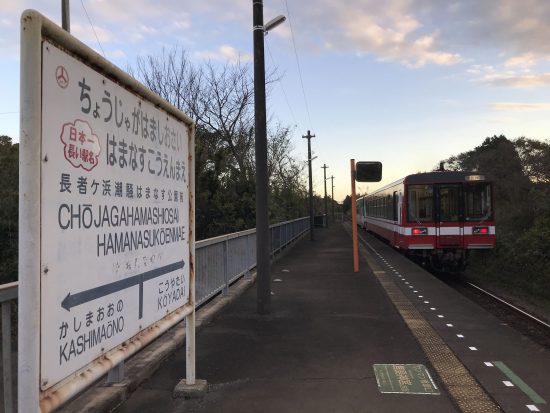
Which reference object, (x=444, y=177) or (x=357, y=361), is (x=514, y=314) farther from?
(x=444, y=177)

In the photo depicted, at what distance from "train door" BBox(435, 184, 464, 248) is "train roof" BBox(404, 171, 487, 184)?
190 millimetres

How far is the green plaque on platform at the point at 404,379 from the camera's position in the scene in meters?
4.43

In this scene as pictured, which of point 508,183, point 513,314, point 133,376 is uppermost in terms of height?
point 508,183

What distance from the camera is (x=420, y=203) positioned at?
578 inches

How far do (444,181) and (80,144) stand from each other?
13209 mm

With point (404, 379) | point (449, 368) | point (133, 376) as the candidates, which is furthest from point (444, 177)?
point (133, 376)

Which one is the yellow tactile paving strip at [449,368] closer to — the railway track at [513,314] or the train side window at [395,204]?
the railway track at [513,314]

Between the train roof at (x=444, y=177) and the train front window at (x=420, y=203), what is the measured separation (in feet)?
0.57

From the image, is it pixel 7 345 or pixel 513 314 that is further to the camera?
pixel 513 314

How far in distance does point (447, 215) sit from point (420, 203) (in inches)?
32.0

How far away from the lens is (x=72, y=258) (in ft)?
8.15

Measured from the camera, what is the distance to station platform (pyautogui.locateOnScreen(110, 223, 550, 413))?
418 centimetres

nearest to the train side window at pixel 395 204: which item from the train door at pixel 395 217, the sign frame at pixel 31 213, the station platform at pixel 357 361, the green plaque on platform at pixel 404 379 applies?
the train door at pixel 395 217

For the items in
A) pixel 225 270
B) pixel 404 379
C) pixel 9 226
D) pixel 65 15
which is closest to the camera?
pixel 404 379
